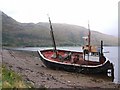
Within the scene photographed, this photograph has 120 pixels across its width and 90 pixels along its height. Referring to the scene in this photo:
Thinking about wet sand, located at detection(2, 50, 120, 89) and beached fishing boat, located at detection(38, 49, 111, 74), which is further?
beached fishing boat, located at detection(38, 49, 111, 74)

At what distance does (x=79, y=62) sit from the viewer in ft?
138

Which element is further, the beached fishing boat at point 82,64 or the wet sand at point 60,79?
the beached fishing boat at point 82,64

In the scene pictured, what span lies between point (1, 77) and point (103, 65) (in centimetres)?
2223

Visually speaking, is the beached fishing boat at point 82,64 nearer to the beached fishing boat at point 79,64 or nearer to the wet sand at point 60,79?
the beached fishing boat at point 79,64

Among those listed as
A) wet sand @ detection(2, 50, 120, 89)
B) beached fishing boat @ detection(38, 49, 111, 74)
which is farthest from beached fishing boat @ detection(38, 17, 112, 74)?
wet sand @ detection(2, 50, 120, 89)

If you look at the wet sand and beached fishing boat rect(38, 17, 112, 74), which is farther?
beached fishing boat rect(38, 17, 112, 74)

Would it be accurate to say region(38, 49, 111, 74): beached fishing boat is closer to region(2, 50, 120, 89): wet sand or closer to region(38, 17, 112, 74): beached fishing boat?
region(38, 17, 112, 74): beached fishing boat

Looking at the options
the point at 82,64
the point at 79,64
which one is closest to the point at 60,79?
the point at 79,64

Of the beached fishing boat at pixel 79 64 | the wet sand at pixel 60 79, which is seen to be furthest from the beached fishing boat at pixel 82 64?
the wet sand at pixel 60 79

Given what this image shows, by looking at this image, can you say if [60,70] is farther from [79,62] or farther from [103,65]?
[103,65]

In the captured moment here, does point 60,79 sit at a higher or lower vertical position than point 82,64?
→ lower

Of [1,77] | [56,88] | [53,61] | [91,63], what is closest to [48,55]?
[53,61]

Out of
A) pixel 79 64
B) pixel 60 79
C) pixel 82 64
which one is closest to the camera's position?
pixel 60 79

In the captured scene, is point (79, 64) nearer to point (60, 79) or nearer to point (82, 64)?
point (82, 64)
